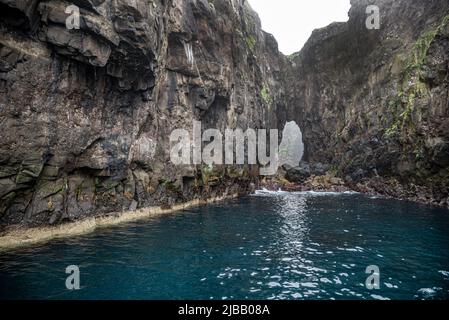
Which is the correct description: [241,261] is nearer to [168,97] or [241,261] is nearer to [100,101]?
[100,101]

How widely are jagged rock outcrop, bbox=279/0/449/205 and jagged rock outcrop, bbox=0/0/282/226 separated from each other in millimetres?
33540

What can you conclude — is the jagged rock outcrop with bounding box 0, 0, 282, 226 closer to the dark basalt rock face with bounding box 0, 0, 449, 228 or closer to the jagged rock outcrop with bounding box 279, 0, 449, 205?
the dark basalt rock face with bounding box 0, 0, 449, 228

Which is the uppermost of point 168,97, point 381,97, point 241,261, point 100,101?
point 381,97

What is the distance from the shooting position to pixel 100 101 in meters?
30.0

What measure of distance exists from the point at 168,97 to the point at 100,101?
12.5 meters

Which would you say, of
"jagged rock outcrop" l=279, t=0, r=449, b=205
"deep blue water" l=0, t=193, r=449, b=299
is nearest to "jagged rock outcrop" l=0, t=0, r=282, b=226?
A: "deep blue water" l=0, t=193, r=449, b=299

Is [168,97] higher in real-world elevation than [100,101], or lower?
higher

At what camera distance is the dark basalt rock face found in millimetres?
23422

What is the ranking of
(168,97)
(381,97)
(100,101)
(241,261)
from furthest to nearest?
(381,97)
(168,97)
(100,101)
(241,261)

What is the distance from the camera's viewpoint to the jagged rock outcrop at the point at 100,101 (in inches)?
888

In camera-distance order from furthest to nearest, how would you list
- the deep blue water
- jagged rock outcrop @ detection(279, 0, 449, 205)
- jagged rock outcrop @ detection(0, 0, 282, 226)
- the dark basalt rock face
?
jagged rock outcrop @ detection(279, 0, 449, 205)
the dark basalt rock face
jagged rock outcrop @ detection(0, 0, 282, 226)
the deep blue water

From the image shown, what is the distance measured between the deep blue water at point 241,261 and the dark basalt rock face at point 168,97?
6094 mm

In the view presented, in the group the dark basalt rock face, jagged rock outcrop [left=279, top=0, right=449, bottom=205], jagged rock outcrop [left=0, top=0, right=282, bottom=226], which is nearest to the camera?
jagged rock outcrop [left=0, top=0, right=282, bottom=226]

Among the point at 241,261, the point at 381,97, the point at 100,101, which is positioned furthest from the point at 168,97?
the point at 381,97
